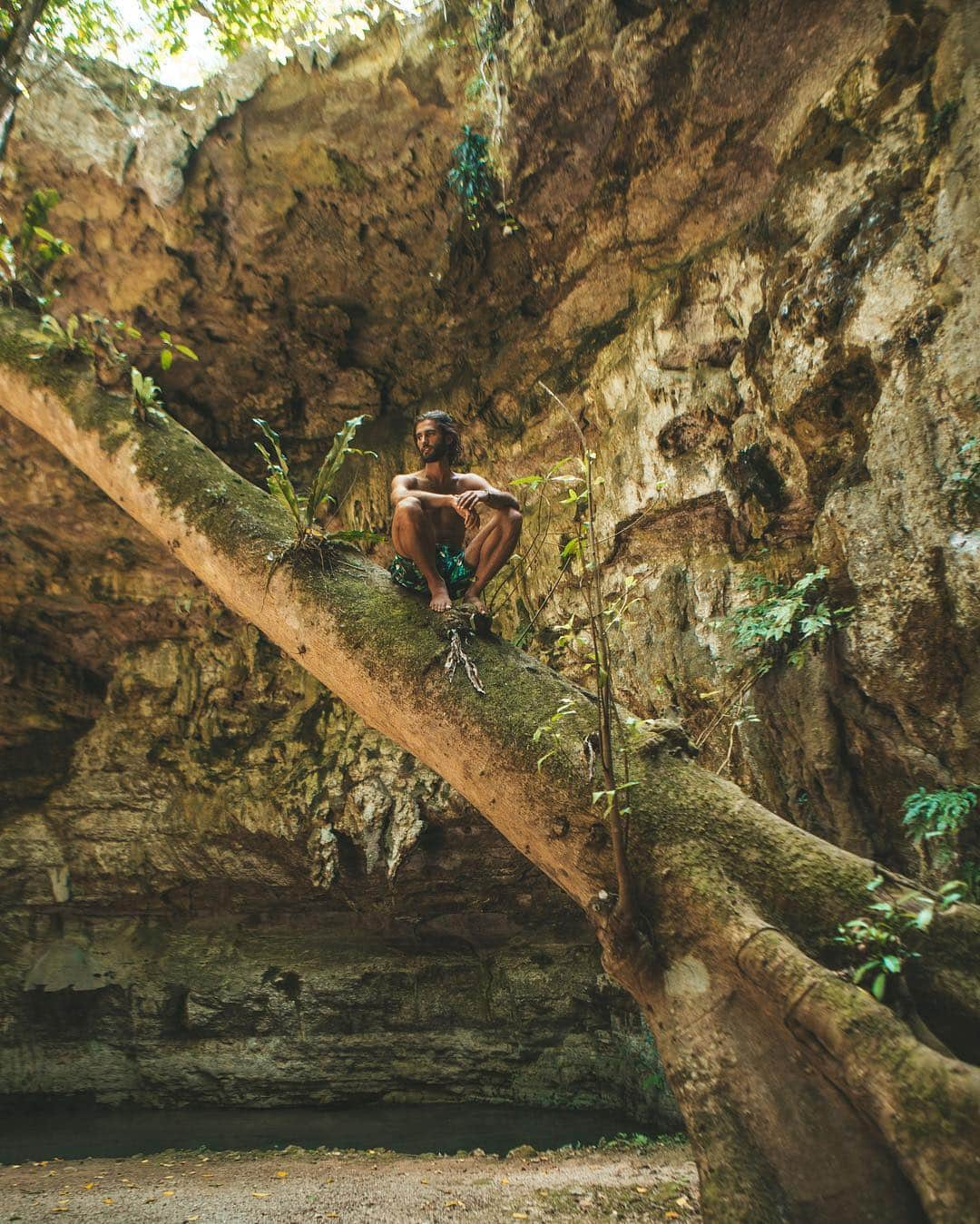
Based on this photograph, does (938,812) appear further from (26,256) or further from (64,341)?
(26,256)

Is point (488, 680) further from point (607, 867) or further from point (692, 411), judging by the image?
point (692, 411)

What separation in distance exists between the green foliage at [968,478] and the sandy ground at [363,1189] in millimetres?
2798

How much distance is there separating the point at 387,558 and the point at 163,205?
9.89ft

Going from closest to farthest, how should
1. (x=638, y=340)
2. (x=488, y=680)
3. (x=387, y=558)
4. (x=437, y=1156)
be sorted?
(x=488, y=680), (x=437, y=1156), (x=638, y=340), (x=387, y=558)

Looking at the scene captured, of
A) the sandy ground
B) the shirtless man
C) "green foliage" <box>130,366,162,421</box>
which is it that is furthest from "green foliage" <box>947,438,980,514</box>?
"green foliage" <box>130,366,162,421</box>

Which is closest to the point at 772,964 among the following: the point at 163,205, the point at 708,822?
the point at 708,822

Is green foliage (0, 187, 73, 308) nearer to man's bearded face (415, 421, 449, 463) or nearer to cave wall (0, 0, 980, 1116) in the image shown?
cave wall (0, 0, 980, 1116)

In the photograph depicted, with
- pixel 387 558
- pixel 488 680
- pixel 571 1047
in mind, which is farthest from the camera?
pixel 387 558

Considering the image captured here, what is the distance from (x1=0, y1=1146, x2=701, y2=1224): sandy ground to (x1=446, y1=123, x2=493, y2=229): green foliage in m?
5.33

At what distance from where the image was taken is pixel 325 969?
5938mm

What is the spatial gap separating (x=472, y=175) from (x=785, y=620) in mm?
3503

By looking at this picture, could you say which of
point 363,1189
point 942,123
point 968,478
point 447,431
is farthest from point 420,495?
point 363,1189

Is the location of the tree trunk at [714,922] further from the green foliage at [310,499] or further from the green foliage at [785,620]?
the green foliage at [785,620]

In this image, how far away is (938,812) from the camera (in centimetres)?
289
